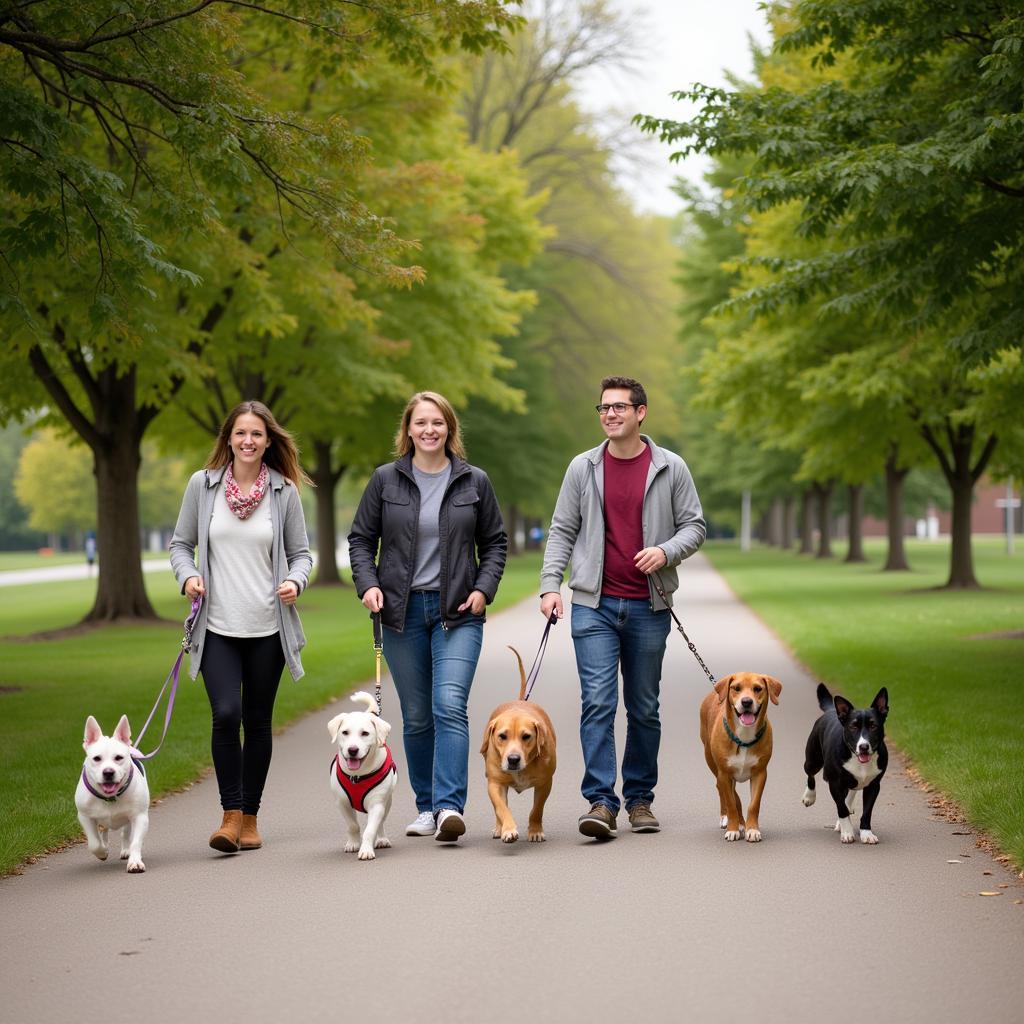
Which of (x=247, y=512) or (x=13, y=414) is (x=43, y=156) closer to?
(x=247, y=512)

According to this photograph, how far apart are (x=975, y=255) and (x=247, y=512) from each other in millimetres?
8075

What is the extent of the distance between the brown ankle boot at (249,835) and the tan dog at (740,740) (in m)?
2.33

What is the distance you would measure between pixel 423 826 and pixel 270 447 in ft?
6.99

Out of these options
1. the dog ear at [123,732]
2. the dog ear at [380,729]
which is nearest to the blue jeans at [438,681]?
the dog ear at [380,729]

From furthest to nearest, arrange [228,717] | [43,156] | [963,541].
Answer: [963,541], [43,156], [228,717]

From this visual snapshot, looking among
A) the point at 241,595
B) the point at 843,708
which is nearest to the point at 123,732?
the point at 241,595

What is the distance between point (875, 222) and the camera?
40.5 feet

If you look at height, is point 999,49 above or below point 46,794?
above

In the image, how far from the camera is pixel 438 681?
743 cm

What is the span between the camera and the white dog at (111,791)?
6.75 m

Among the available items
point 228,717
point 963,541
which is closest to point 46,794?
point 228,717

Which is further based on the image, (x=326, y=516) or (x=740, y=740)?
(x=326, y=516)

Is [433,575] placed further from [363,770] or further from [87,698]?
[87,698]

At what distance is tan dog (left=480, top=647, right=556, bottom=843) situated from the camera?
695 cm
